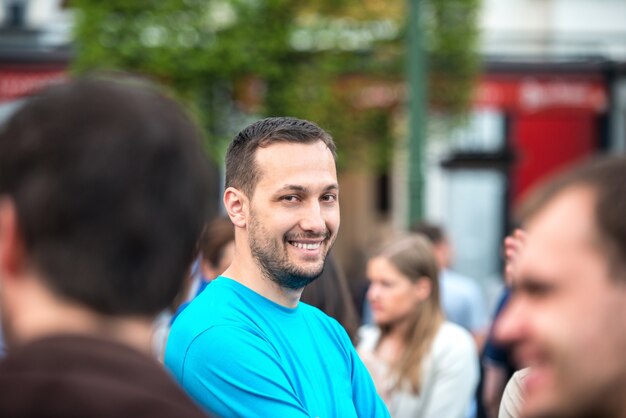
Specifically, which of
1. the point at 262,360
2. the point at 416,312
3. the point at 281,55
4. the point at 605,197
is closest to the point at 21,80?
the point at 281,55

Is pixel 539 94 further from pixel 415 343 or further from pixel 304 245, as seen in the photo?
pixel 304 245

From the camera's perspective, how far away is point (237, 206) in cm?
Answer: 337

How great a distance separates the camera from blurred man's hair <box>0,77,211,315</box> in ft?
5.35

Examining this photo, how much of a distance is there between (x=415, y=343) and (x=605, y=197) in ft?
13.1

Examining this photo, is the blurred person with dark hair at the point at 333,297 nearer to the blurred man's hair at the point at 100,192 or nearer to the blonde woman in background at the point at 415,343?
the blonde woman in background at the point at 415,343

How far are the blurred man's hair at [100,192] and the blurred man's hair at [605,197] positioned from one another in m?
0.58

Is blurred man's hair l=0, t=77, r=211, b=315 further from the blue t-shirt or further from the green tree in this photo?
the green tree

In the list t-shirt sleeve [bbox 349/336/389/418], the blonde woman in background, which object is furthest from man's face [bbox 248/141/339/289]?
the blonde woman in background

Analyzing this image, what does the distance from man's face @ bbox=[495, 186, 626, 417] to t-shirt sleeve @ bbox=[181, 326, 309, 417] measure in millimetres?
1241

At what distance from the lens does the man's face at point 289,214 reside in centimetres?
326

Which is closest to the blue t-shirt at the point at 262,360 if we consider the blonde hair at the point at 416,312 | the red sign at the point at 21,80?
the blonde hair at the point at 416,312

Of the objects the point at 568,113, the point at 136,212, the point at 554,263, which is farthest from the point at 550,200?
the point at 568,113

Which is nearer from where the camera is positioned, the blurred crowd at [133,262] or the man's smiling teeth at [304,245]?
the blurred crowd at [133,262]

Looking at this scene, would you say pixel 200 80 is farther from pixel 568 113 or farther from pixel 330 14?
pixel 568 113
